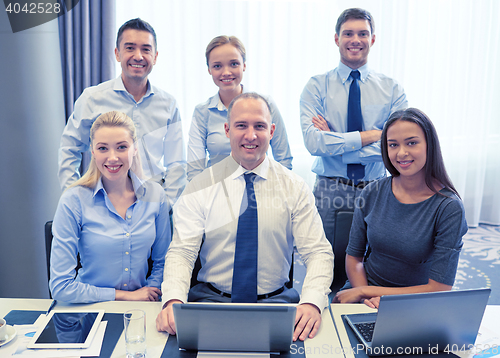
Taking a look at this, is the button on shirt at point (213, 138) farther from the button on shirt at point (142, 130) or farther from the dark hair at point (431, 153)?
the dark hair at point (431, 153)

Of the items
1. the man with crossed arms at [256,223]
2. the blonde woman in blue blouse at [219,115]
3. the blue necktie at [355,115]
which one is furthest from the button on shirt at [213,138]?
the man with crossed arms at [256,223]

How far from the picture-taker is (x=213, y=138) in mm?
2109

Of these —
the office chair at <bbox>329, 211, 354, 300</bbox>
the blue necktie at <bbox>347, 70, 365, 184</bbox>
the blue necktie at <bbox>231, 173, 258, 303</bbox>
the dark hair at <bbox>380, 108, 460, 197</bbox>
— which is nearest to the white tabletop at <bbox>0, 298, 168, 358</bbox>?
the blue necktie at <bbox>231, 173, 258, 303</bbox>

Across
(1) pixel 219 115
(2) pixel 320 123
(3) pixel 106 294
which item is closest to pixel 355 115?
(2) pixel 320 123

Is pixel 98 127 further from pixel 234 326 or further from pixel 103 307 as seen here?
pixel 234 326

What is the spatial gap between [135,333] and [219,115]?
135 centimetres

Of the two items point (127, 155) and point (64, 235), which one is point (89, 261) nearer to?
point (64, 235)

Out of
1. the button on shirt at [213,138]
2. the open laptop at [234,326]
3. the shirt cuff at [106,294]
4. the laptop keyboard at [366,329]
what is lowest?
the shirt cuff at [106,294]

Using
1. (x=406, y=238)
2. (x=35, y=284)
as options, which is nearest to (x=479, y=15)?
(x=406, y=238)

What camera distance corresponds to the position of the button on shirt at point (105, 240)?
1364 millimetres

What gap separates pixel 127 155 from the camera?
5.05 ft

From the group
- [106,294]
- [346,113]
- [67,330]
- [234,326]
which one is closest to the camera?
[234,326]

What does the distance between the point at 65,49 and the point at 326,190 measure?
2.10m

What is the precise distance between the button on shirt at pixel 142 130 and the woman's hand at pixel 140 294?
0.70 meters
